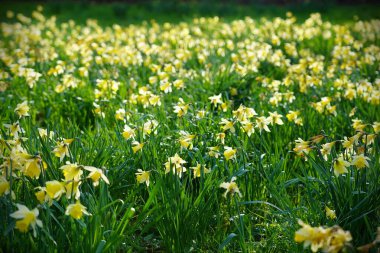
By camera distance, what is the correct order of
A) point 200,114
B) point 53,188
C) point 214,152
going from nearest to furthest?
1. point 53,188
2. point 214,152
3. point 200,114

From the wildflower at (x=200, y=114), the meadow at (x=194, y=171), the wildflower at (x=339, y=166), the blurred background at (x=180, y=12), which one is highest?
the blurred background at (x=180, y=12)

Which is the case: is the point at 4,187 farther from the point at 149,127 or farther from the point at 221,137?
the point at 221,137

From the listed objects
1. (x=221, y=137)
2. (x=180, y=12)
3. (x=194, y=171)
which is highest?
(x=180, y=12)

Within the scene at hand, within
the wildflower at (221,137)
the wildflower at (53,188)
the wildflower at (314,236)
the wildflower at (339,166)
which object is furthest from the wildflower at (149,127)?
the wildflower at (314,236)

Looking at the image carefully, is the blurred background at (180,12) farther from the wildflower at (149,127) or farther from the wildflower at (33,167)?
the wildflower at (33,167)

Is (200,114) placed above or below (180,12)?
below

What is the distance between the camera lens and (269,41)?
613 cm

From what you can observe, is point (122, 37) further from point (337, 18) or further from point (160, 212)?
point (337, 18)

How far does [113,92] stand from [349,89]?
1.99 metres

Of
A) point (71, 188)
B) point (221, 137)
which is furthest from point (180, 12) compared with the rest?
point (71, 188)

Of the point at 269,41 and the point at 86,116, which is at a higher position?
the point at 269,41

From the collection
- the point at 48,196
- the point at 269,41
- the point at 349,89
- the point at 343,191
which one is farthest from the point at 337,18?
the point at 48,196

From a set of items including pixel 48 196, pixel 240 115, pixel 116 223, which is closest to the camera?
pixel 48 196

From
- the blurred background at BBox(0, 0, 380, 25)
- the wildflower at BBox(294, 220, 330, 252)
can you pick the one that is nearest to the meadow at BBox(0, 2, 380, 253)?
the wildflower at BBox(294, 220, 330, 252)
